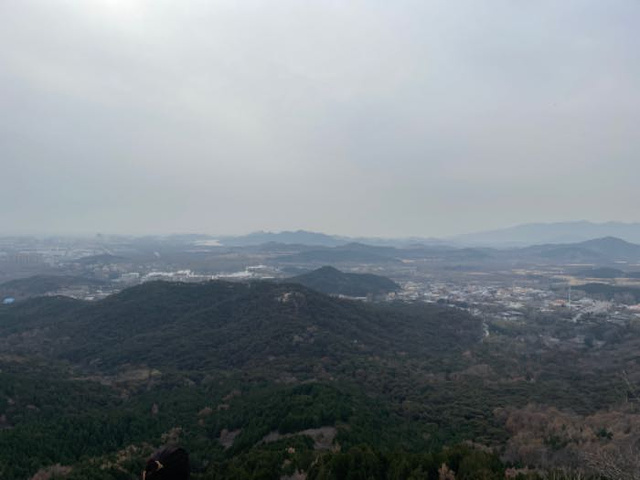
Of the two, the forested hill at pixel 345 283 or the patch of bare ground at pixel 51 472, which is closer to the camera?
the patch of bare ground at pixel 51 472

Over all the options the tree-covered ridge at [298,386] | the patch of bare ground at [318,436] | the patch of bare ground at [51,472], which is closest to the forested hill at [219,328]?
the tree-covered ridge at [298,386]

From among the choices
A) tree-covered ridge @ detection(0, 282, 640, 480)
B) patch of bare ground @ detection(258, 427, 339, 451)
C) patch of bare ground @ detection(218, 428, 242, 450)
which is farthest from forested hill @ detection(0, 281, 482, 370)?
patch of bare ground @ detection(258, 427, 339, 451)

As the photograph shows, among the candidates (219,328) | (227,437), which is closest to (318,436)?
(227,437)

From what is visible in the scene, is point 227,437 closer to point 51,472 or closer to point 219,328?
point 51,472

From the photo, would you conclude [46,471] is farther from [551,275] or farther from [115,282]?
[551,275]

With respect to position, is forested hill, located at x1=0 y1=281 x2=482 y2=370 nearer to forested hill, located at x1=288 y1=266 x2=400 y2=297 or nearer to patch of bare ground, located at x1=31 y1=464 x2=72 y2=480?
forested hill, located at x1=288 y1=266 x2=400 y2=297

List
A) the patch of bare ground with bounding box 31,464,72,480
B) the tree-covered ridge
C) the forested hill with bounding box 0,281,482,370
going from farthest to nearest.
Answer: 1. the forested hill with bounding box 0,281,482,370
2. the tree-covered ridge
3. the patch of bare ground with bounding box 31,464,72,480

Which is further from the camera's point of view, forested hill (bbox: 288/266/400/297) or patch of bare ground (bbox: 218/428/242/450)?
forested hill (bbox: 288/266/400/297)

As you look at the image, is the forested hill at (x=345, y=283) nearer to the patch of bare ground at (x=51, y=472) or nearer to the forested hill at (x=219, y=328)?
the forested hill at (x=219, y=328)
